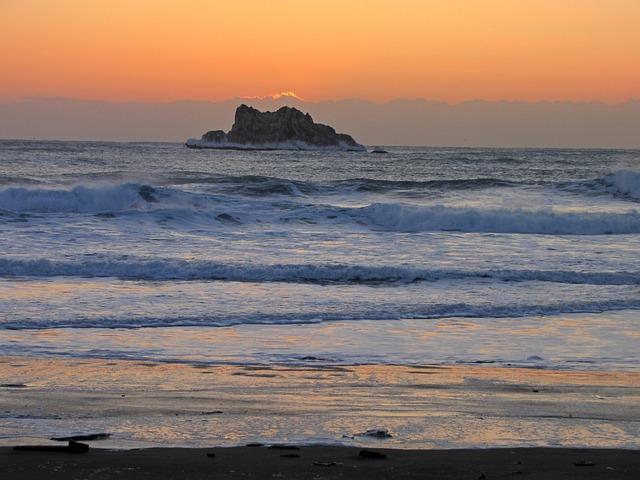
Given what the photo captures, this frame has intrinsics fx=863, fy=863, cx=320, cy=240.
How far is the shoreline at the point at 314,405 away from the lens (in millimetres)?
5273

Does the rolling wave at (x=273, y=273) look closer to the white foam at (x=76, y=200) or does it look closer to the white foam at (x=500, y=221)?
the white foam at (x=500, y=221)

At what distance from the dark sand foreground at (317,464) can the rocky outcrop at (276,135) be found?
131m

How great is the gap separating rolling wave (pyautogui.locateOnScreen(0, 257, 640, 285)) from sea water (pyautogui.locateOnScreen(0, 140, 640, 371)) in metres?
0.04

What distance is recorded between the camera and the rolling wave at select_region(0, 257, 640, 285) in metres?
14.4

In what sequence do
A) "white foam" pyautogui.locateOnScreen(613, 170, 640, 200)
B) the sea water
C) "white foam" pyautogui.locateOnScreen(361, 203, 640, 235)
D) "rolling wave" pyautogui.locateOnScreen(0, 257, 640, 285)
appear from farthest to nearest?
1. "white foam" pyautogui.locateOnScreen(613, 170, 640, 200)
2. "white foam" pyautogui.locateOnScreen(361, 203, 640, 235)
3. "rolling wave" pyautogui.locateOnScreen(0, 257, 640, 285)
4. the sea water

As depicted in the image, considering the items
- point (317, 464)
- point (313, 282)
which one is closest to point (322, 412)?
point (317, 464)

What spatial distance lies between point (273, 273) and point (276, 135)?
126191 millimetres

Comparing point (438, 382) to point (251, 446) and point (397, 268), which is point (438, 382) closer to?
point (251, 446)

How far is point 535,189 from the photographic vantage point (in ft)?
129

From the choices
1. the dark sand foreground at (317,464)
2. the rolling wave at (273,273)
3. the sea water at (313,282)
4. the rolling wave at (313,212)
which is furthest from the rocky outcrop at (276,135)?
the dark sand foreground at (317,464)

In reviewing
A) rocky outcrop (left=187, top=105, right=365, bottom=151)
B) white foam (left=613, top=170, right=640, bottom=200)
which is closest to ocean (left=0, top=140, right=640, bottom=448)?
white foam (left=613, top=170, right=640, bottom=200)

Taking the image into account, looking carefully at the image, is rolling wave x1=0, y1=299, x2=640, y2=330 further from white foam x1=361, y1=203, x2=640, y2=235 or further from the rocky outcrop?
the rocky outcrop

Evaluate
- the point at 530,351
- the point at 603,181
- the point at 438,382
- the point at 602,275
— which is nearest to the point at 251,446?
the point at 438,382

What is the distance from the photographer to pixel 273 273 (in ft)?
48.2
